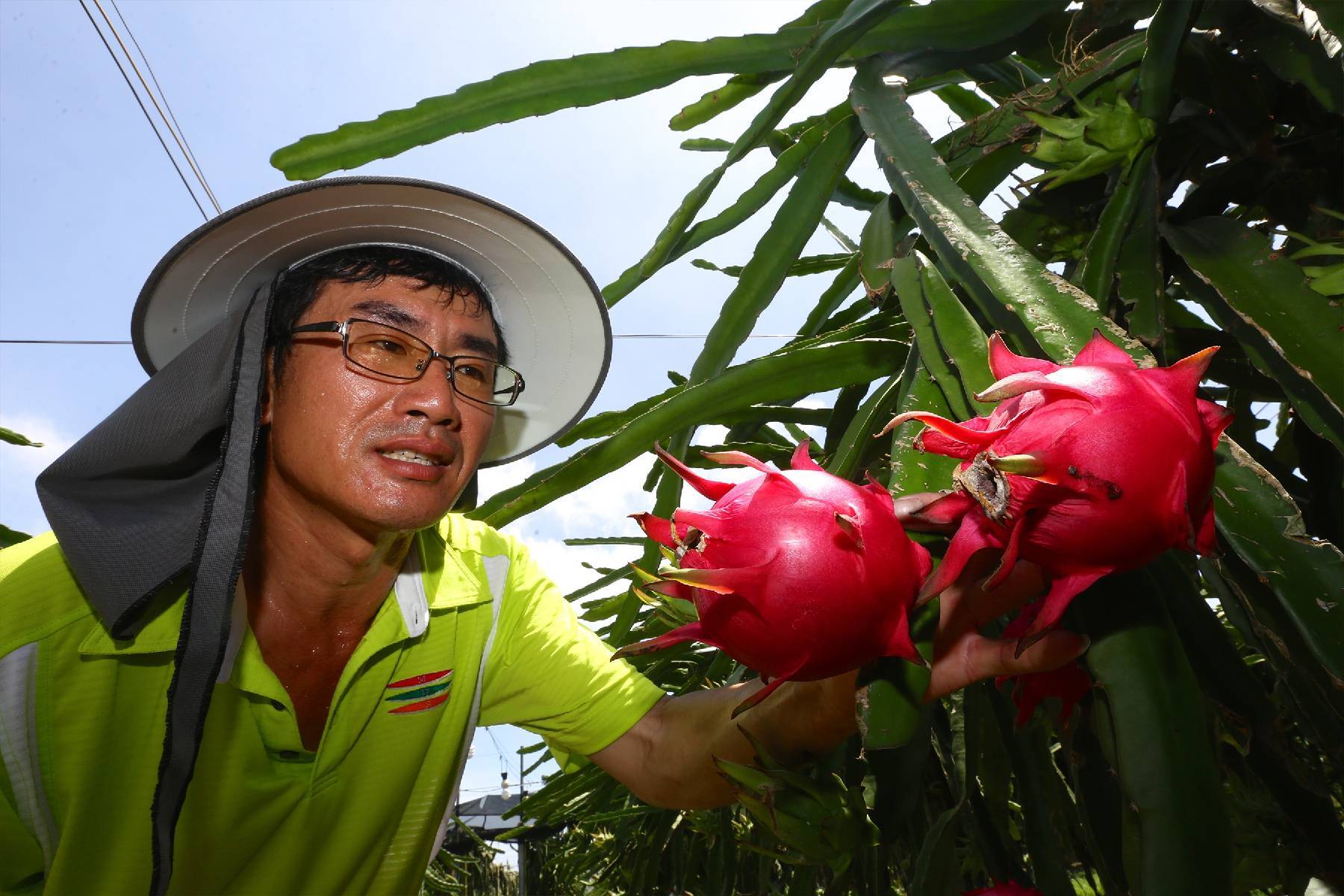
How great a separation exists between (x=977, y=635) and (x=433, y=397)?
84 cm

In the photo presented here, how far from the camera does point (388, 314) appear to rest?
1.21 m

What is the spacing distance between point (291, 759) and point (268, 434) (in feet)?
1.50

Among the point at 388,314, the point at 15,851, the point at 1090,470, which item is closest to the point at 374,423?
the point at 388,314

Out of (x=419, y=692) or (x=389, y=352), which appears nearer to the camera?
(x=389, y=352)

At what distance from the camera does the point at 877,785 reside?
26.5 inches

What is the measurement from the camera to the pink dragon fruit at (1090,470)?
35 cm

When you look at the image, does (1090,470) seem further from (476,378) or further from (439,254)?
(439,254)

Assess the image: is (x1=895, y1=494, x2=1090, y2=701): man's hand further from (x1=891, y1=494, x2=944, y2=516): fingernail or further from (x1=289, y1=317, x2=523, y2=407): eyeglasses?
(x1=289, y1=317, x2=523, y2=407): eyeglasses

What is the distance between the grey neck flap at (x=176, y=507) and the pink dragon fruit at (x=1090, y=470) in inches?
33.6

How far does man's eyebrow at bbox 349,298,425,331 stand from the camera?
3.97 feet

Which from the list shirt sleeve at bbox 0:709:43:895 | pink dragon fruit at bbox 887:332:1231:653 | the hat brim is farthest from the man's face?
pink dragon fruit at bbox 887:332:1231:653

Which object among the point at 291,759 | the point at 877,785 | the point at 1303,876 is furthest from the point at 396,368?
the point at 1303,876

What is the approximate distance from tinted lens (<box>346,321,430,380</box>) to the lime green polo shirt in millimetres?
345

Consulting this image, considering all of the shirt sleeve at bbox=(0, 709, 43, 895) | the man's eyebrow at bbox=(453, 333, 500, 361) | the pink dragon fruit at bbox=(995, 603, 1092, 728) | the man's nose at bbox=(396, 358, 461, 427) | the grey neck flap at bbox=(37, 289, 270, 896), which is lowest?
the shirt sleeve at bbox=(0, 709, 43, 895)
